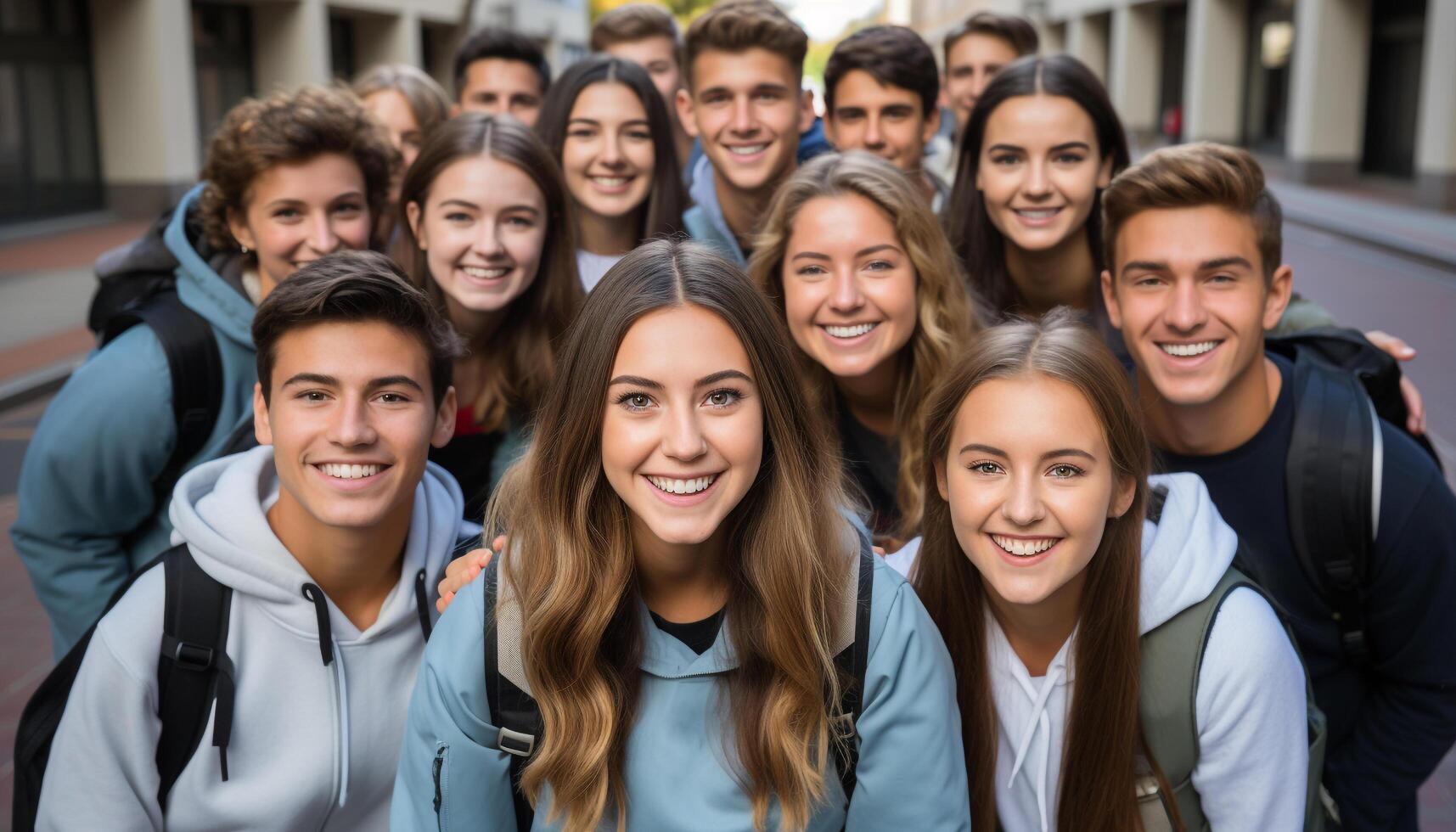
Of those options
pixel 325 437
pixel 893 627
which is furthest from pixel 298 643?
pixel 893 627

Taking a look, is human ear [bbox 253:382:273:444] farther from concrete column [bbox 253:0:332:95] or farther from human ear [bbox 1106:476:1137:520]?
concrete column [bbox 253:0:332:95]

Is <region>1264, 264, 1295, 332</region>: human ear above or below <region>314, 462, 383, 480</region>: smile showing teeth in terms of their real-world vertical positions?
above

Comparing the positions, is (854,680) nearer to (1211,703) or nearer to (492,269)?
(1211,703)

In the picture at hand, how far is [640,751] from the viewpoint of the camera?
89.5 inches

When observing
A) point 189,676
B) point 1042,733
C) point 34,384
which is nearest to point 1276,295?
point 1042,733

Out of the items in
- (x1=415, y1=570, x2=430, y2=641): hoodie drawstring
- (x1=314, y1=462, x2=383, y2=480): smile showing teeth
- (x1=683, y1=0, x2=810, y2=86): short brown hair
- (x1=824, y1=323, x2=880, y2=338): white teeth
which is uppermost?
(x1=683, y1=0, x2=810, y2=86): short brown hair

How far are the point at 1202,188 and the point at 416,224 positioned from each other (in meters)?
2.25

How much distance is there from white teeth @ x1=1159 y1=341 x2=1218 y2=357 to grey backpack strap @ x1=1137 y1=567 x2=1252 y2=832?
0.72 metres

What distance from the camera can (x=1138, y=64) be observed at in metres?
31.4

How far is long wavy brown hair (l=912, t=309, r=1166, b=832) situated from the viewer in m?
2.39

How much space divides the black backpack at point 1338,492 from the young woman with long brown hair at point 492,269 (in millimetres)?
1991

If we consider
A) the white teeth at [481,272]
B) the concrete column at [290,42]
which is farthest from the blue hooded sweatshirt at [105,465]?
the concrete column at [290,42]

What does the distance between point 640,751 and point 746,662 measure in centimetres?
25

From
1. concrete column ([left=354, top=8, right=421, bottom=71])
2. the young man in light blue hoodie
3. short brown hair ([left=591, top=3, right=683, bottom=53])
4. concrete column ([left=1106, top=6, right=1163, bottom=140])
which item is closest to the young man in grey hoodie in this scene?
the young man in light blue hoodie
